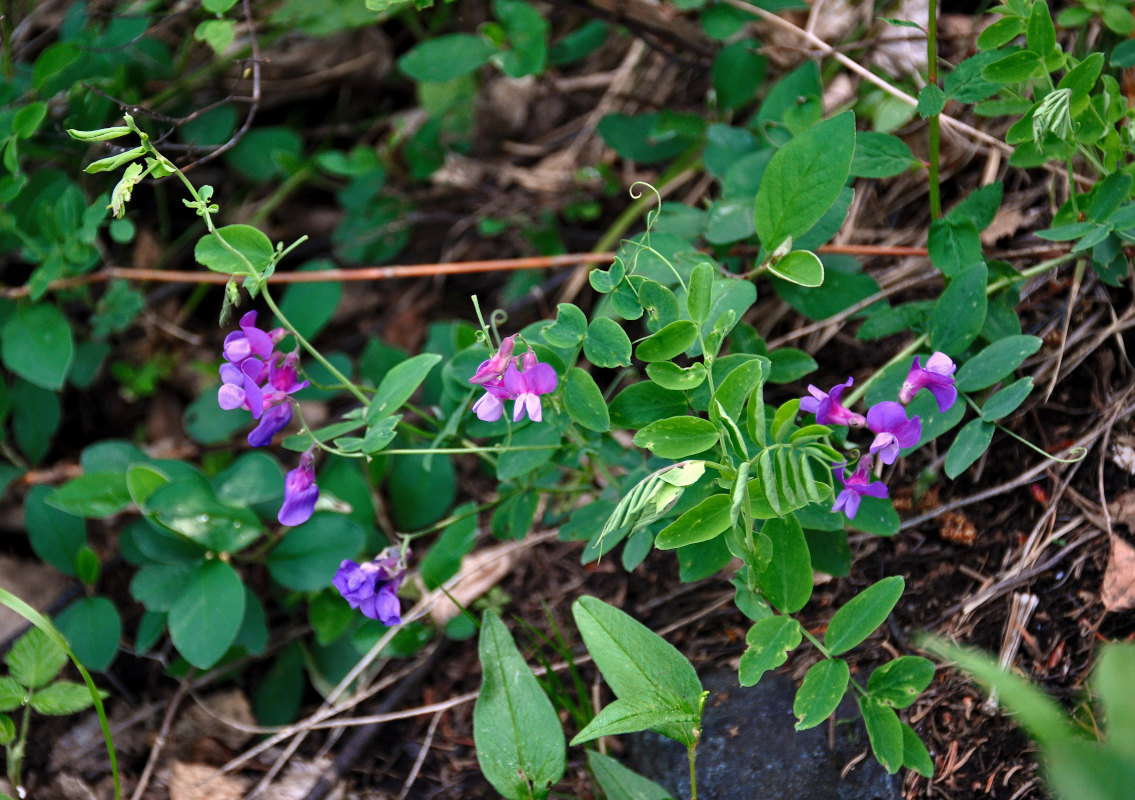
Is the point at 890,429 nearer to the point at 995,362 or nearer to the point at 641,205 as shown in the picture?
the point at 995,362

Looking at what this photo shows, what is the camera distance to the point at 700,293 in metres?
1.27

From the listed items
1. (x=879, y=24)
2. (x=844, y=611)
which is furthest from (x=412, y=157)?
(x=844, y=611)

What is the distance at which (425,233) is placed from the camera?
2695 millimetres

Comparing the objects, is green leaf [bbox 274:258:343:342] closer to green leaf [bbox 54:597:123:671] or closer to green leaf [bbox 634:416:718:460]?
green leaf [bbox 54:597:123:671]

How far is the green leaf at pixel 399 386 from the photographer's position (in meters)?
1.44

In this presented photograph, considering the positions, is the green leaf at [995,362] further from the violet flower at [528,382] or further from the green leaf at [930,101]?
the violet flower at [528,382]

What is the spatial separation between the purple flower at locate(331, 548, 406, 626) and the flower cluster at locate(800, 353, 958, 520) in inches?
29.9

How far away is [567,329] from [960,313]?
2.13 feet

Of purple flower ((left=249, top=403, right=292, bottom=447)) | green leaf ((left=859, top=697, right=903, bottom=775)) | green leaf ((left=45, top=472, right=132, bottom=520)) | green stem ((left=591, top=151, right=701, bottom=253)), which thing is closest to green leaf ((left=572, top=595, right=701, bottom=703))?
green leaf ((left=859, top=697, right=903, bottom=775))

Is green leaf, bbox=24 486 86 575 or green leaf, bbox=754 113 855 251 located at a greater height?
green leaf, bbox=754 113 855 251

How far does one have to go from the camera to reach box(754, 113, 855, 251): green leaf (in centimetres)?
144

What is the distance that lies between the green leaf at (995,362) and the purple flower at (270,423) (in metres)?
1.13

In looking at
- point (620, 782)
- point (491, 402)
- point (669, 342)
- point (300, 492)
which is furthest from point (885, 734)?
point (300, 492)

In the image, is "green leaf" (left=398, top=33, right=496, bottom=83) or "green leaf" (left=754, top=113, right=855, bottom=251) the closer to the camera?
"green leaf" (left=754, top=113, right=855, bottom=251)
